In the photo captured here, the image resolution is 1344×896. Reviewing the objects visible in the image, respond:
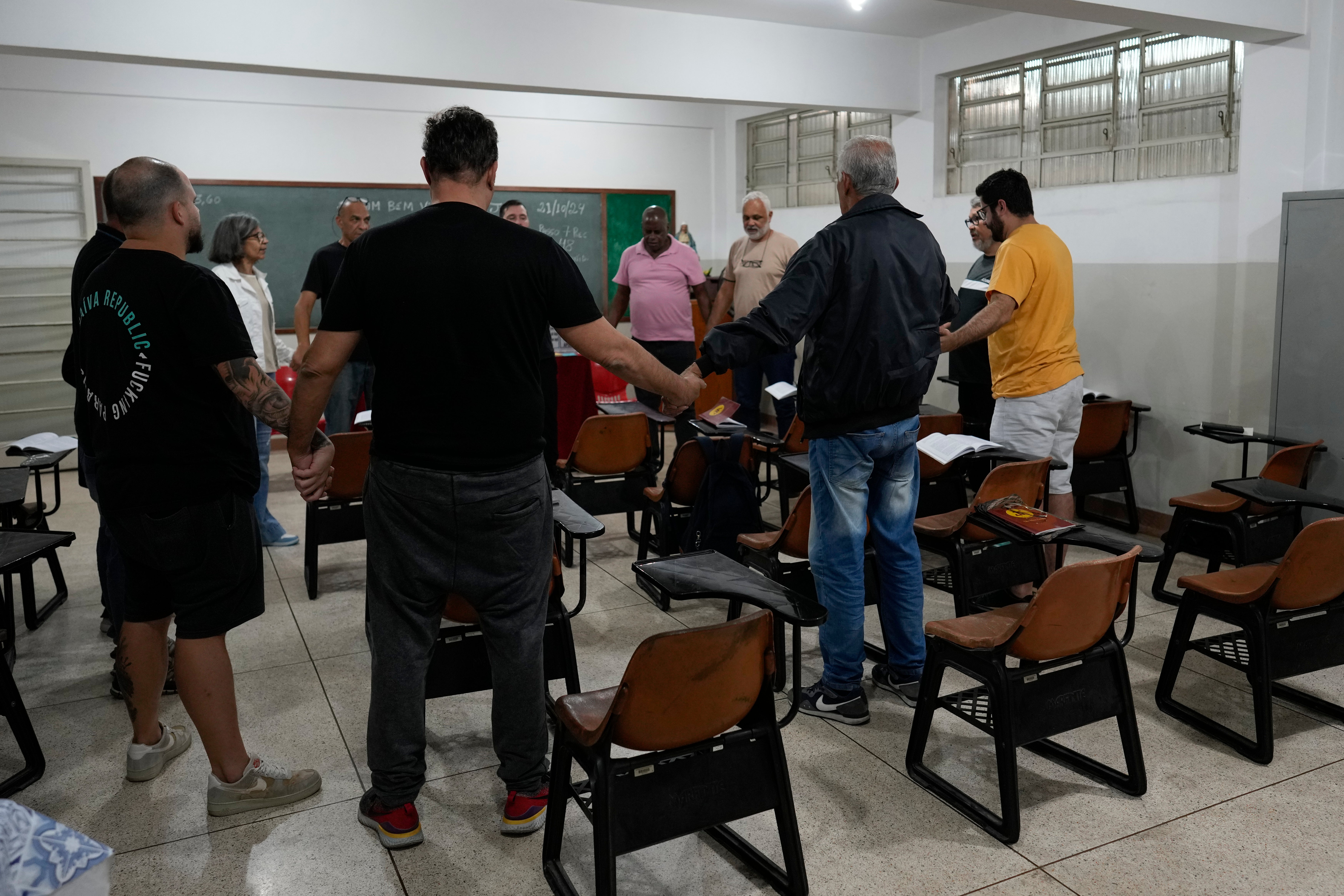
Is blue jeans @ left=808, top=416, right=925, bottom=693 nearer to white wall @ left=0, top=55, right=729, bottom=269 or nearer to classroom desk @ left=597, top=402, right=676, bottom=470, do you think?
classroom desk @ left=597, top=402, right=676, bottom=470

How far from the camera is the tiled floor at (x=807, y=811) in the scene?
221 cm

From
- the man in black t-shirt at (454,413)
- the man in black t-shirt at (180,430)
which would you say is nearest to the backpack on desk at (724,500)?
the man in black t-shirt at (454,413)

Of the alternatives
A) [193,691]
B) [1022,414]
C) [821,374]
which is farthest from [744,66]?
[193,691]

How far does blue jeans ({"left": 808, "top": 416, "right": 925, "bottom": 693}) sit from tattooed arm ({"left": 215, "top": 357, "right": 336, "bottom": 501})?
138cm

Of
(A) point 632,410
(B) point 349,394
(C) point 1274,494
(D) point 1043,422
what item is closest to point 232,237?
(B) point 349,394

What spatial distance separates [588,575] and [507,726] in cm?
222

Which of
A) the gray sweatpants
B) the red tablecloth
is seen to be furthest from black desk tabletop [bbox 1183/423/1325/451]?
the gray sweatpants

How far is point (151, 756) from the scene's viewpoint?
105 inches

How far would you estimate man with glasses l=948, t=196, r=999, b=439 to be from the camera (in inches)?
209

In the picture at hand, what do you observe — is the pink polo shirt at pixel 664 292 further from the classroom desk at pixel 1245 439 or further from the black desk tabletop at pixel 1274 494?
the black desk tabletop at pixel 1274 494

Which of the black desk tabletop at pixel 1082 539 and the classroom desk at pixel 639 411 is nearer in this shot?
the black desk tabletop at pixel 1082 539

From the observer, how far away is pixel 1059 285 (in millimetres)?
3875

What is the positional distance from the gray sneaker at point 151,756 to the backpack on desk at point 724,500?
76.3 inches

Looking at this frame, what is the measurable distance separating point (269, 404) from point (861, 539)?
1.62 meters
